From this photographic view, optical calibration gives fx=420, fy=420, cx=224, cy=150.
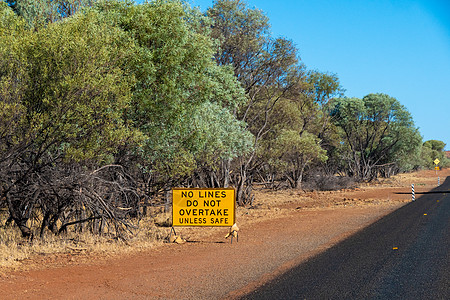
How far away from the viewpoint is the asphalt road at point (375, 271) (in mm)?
7484

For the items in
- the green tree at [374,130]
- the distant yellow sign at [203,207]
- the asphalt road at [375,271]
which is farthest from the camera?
the green tree at [374,130]

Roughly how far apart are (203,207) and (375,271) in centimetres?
575

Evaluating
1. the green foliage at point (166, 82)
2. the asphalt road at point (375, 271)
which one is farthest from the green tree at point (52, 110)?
the asphalt road at point (375, 271)

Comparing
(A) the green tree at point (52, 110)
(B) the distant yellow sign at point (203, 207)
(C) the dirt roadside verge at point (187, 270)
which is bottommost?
(C) the dirt roadside verge at point (187, 270)

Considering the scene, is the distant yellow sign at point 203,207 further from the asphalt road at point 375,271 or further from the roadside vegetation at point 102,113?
the asphalt road at point 375,271

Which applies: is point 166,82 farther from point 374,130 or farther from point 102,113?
point 374,130

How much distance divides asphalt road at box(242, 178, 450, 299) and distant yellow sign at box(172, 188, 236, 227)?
132 inches

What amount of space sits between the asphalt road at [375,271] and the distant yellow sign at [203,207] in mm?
3358

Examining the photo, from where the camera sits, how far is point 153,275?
8930 millimetres

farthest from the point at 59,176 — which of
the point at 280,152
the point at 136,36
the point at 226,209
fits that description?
the point at 280,152

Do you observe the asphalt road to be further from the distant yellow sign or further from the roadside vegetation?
the roadside vegetation

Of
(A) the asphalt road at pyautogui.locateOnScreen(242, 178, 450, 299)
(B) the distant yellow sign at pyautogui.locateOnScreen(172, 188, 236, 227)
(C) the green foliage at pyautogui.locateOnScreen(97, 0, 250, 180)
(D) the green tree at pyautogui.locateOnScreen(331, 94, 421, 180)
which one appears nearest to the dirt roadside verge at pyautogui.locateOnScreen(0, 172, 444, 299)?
(A) the asphalt road at pyautogui.locateOnScreen(242, 178, 450, 299)

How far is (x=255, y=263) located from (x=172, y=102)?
6682 mm

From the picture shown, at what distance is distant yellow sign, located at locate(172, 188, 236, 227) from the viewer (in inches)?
515
